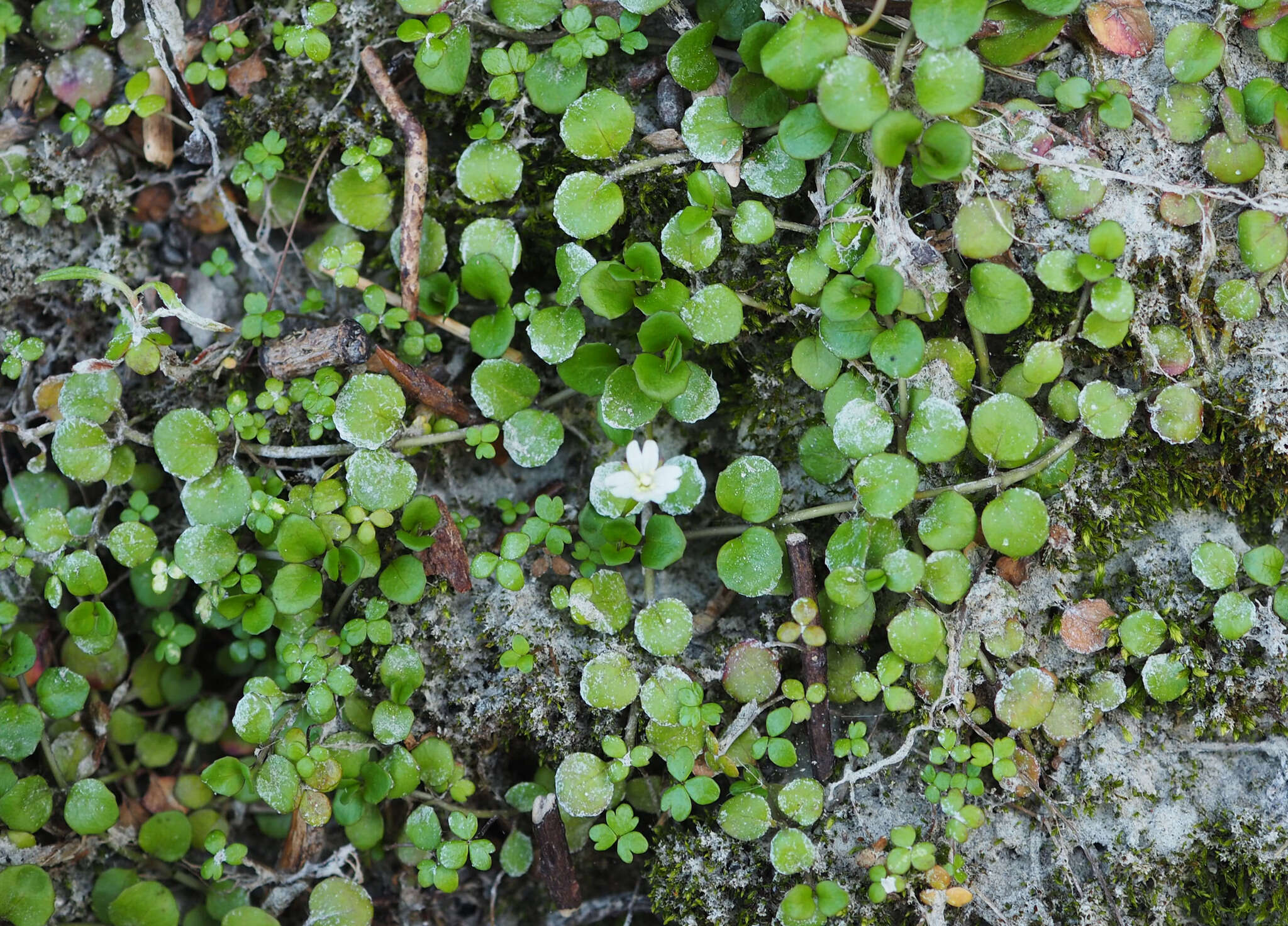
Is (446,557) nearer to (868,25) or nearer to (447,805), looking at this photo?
(447,805)

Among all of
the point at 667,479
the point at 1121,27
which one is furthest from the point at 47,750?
the point at 1121,27

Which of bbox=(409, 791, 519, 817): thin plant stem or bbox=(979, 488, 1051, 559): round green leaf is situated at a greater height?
bbox=(979, 488, 1051, 559): round green leaf

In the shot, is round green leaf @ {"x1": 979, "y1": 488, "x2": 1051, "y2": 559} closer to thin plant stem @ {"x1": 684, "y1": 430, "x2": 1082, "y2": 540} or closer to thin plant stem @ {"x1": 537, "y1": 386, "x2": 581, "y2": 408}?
thin plant stem @ {"x1": 684, "y1": 430, "x2": 1082, "y2": 540}

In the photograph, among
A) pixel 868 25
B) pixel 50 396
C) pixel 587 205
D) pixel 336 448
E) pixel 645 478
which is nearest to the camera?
pixel 868 25

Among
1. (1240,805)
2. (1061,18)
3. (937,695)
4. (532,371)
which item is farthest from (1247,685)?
(532,371)

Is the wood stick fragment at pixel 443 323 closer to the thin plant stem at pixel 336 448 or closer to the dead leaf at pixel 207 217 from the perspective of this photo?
the thin plant stem at pixel 336 448

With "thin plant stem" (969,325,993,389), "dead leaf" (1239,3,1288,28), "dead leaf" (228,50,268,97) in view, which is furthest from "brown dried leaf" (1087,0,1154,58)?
"dead leaf" (228,50,268,97)
